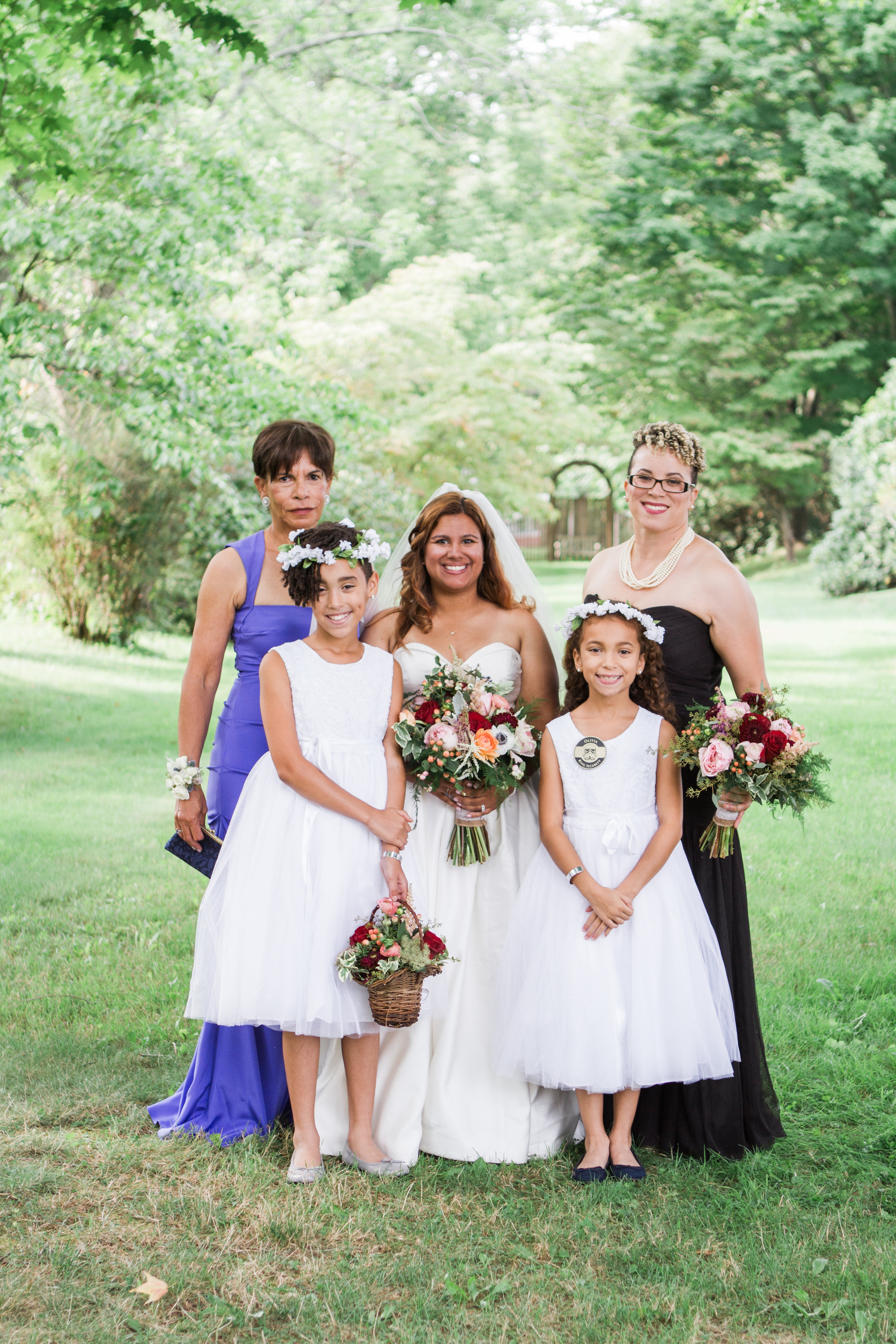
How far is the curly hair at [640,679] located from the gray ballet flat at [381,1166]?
1595mm

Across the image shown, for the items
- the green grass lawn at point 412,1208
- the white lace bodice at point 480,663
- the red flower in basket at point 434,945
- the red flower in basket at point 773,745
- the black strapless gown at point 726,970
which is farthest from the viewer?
the white lace bodice at point 480,663

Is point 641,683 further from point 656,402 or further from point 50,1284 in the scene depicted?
point 656,402

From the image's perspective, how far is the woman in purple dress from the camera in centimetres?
429

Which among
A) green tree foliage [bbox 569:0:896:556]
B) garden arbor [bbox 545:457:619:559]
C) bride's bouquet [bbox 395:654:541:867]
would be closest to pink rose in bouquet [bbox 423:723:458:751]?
bride's bouquet [bbox 395:654:541:867]

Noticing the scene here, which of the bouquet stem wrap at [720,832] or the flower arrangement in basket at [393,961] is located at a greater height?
the bouquet stem wrap at [720,832]

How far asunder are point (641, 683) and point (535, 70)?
32280mm

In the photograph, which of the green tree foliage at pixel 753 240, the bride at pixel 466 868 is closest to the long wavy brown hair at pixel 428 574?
the bride at pixel 466 868

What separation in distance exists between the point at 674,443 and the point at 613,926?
158 cm

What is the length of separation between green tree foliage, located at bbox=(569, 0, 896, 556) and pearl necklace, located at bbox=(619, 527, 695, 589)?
24.4 m

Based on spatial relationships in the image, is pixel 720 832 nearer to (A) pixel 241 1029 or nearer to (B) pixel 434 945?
(B) pixel 434 945

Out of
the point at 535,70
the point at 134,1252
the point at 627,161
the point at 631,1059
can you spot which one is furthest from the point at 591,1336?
the point at 535,70

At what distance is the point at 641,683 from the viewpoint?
13.7ft

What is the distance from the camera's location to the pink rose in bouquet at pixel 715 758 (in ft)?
12.3

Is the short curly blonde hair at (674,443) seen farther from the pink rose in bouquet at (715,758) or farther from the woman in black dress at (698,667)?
the pink rose in bouquet at (715,758)
